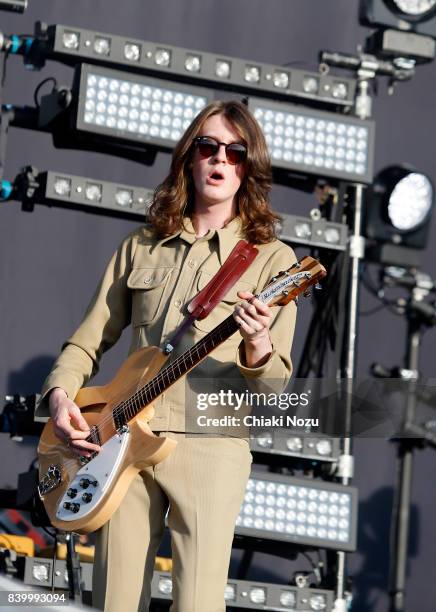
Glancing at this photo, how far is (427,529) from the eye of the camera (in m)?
5.90

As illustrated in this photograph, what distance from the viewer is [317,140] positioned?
205 inches

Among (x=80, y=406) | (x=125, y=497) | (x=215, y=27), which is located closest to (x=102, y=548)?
(x=125, y=497)

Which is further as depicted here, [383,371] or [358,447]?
[358,447]

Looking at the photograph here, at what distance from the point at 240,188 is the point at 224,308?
35 cm

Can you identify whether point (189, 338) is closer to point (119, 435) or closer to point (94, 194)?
point (119, 435)

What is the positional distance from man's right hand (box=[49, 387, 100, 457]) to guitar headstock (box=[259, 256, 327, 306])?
567mm

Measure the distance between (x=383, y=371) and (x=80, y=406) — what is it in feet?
7.57

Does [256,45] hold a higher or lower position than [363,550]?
higher

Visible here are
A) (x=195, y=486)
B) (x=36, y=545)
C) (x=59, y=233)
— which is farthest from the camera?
(x=59, y=233)

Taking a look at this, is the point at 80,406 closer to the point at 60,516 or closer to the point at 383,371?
the point at 60,516

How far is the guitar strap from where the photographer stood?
312 cm

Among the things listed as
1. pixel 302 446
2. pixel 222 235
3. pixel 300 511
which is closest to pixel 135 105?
pixel 302 446

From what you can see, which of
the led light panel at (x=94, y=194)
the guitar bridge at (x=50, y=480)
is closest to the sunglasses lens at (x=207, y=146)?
the guitar bridge at (x=50, y=480)

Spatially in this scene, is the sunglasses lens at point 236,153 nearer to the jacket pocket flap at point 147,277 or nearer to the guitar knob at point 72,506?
the jacket pocket flap at point 147,277
